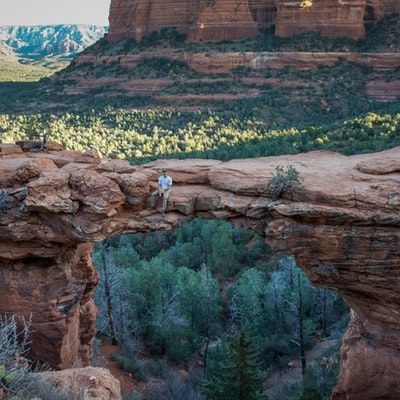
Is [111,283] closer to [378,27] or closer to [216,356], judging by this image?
[216,356]

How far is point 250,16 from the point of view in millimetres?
72625

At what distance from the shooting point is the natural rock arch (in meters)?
10.6

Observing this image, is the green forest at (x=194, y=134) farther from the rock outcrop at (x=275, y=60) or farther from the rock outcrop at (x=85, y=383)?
the rock outcrop at (x=85, y=383)

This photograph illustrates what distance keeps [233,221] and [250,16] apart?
66.3m

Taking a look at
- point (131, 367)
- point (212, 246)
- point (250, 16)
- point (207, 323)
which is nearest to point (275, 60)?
point (250, 16)

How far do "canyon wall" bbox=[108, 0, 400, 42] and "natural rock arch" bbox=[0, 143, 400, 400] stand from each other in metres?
60.4

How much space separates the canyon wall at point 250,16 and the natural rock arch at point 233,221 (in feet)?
198

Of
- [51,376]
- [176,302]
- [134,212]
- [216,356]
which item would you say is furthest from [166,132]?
[51,376]

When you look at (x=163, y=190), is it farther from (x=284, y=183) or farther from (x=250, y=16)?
(x=250, y=16)

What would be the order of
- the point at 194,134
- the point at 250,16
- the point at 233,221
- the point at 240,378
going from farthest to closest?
the point at 250,16
the point at 194,134
the point at 240,378
the point at 233,221

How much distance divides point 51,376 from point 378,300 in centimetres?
670

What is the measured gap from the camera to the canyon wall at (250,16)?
2670 inches

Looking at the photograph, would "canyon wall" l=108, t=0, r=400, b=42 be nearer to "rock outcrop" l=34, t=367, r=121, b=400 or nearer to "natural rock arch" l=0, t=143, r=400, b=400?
"natural rock arch" l=0, t=143, r=400, b=400

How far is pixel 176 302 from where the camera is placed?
2138 cm
